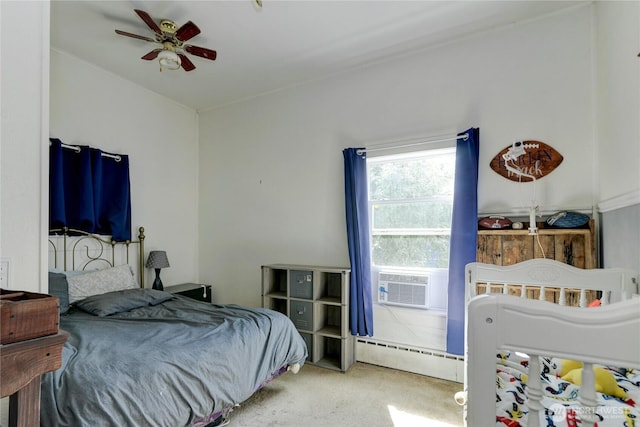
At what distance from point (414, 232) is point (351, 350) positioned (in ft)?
4.31

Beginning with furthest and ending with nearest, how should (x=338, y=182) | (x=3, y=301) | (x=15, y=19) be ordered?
1. (x=338, y=182)
2. (x=15, y=19)
3. (x=3, y=301)

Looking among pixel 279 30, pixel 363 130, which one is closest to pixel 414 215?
pixel 363 130

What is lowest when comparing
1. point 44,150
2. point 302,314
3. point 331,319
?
point 331,319

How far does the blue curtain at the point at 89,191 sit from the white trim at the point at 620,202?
3979 mm

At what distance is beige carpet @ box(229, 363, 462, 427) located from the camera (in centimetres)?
208

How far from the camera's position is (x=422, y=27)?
102 inches

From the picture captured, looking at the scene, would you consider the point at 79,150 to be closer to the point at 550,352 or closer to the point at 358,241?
the point at 358,241

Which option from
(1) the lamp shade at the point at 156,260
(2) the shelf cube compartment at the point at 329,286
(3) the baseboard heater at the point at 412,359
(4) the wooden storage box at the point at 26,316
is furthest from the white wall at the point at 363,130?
(4) the wooden storage box at the point at 26,316

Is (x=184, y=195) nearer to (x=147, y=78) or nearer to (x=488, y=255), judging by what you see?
(x=147, y=78)

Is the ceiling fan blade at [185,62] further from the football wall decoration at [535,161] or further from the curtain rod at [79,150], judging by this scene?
the football wall decoration at [535,161]

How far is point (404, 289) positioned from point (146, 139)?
132 inches

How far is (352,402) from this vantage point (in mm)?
2318

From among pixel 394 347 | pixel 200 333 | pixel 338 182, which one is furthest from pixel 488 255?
pixel 200 333

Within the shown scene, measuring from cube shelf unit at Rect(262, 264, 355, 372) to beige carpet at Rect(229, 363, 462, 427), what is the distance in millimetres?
226
